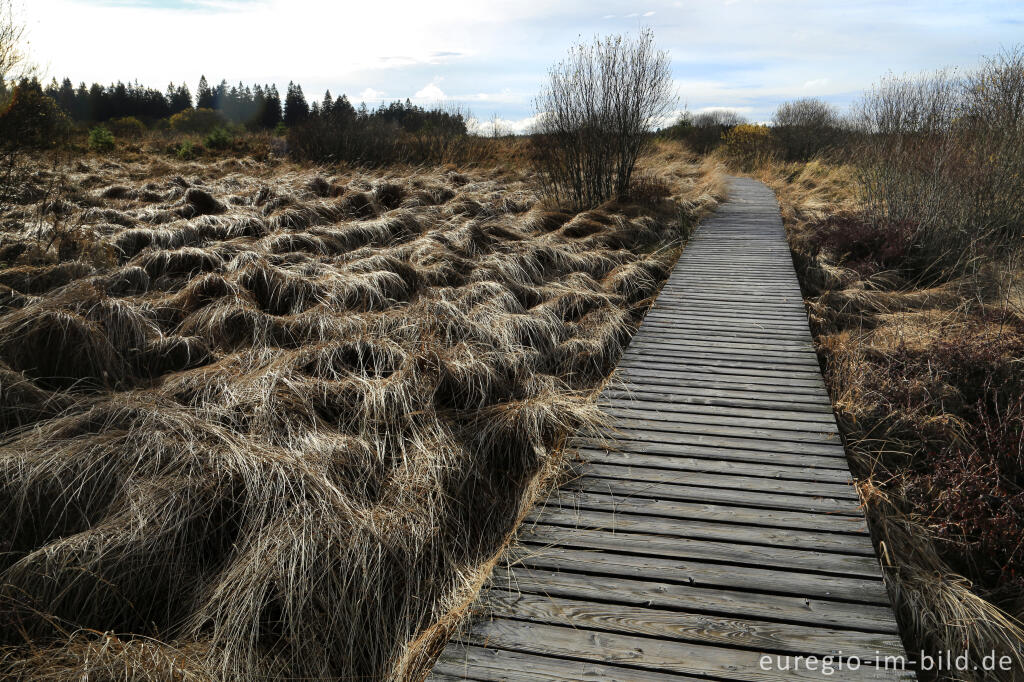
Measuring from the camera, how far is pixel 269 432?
340cm

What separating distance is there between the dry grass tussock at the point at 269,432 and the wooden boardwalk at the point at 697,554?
299 millimetres

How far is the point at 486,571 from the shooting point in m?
2.49

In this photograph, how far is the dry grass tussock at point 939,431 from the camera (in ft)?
8.12

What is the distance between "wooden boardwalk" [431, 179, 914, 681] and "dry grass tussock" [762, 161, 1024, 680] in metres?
0.31

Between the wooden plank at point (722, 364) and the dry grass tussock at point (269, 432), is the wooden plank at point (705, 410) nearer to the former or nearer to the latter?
the dry grass tussock at point (269, 432)

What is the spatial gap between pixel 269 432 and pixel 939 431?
12.7 feet

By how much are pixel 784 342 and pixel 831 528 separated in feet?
7.74

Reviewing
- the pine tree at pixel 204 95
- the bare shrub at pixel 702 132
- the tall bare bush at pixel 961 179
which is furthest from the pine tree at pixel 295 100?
the tall bare bush at pixel 961 179

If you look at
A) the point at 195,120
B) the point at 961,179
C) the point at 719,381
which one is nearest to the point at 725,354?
the point at 719,381

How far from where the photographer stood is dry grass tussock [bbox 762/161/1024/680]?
8.12ft

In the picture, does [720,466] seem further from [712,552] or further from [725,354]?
[725,354]

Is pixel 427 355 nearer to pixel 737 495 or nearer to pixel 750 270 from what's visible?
pixel 737 495

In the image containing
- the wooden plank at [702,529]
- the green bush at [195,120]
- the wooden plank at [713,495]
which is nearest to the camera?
the wooden plank at [702,529]

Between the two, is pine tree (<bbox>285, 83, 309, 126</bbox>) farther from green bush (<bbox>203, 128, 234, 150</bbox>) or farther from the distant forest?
green bush (<bbox>203, 128, 234, 150</bbox>)
